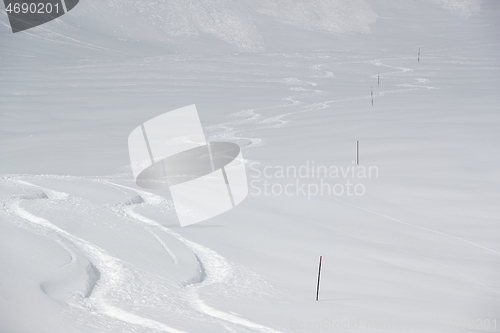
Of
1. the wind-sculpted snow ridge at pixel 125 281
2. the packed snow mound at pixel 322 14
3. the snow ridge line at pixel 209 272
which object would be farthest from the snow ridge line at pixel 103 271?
the packed snow mound at pixel 322 14

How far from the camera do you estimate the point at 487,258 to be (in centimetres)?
639

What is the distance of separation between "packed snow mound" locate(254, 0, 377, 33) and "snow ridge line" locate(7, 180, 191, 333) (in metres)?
31.3

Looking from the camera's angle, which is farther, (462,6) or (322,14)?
(462,6)

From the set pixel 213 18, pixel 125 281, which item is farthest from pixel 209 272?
pixel 213 18

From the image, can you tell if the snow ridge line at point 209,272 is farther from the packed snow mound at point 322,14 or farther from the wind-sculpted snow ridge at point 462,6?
the wind-sculpted snow ridge at point 462,6

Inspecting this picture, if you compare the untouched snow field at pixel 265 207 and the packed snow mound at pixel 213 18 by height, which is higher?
the packed snow mound at pixel 213 18

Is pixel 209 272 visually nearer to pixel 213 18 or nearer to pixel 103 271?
pixel 103 271

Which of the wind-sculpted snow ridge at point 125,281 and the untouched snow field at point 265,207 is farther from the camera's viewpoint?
the untouched snow field at point 265,207

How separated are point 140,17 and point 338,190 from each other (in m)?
26.2

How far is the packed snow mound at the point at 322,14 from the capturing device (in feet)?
119

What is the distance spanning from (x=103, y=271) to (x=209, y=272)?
0.92m

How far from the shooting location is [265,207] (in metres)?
7.49

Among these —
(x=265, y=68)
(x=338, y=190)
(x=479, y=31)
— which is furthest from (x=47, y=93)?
(x=479, y=31)

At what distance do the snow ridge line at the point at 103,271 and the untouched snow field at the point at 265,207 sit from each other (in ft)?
0.07
